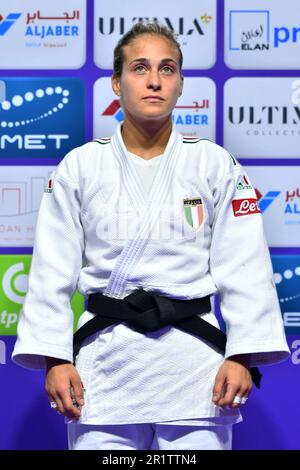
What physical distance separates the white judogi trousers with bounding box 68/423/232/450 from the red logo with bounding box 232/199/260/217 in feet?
1.87

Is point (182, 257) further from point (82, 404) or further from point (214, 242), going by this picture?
point (82, 404)

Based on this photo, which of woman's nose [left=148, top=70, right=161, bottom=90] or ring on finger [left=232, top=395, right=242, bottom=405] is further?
woman's nose [left=148, top=70, right=161, bottom=90]

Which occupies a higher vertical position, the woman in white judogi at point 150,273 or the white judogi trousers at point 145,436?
the woman in white judogi at point 150,273

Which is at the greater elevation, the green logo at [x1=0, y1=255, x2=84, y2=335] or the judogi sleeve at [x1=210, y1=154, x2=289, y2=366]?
the judogi sleeve at [x1=210, y1=154, x2=289, y2=366]

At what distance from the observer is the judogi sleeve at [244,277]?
7.17 ft

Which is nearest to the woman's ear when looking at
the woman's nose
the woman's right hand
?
the woman's nose

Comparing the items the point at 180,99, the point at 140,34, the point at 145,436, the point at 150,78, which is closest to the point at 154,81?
the point at 150,78

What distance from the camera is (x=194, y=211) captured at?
7.40 ft

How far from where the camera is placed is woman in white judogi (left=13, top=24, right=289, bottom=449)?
218 centimetres

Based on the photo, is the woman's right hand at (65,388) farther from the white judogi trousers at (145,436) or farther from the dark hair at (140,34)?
the dark hair at (140,34)

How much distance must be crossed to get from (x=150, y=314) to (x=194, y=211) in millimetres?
303

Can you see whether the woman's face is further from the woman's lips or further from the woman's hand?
the woman's hand

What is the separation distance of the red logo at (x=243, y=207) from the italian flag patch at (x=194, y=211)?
0.09 m

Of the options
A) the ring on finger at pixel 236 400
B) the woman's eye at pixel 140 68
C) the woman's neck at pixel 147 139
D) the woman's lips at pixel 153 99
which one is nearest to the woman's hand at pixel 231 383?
the ring on finger at pixel 236 400
